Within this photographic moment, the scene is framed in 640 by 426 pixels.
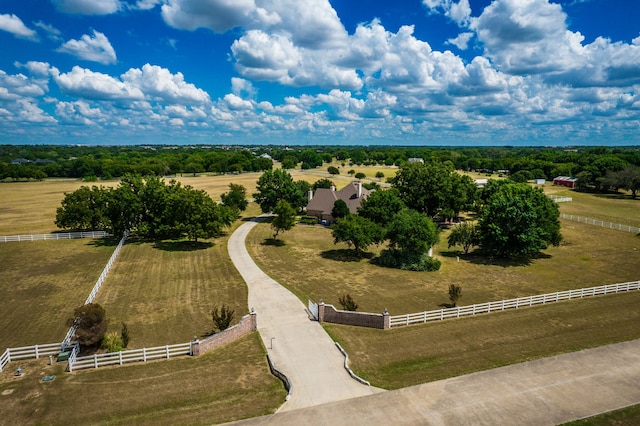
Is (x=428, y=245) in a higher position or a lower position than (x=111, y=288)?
higher

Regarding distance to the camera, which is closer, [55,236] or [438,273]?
[438,273]

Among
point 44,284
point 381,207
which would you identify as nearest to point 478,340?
point 381,207

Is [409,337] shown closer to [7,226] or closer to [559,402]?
[559,402]

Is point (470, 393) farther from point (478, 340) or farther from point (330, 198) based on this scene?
point (330, 198)

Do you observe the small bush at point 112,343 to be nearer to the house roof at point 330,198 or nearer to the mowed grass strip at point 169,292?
the mowed grass strip at point 169,292

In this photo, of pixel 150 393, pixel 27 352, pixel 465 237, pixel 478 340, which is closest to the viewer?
pixel 150 393

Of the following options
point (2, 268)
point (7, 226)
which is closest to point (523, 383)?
point (2, 268)

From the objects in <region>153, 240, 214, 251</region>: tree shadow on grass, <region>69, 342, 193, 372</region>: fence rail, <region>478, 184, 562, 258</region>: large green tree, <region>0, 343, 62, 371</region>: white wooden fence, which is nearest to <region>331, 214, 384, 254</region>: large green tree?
<region>478, 184, 562, 258</region>: large green tree
